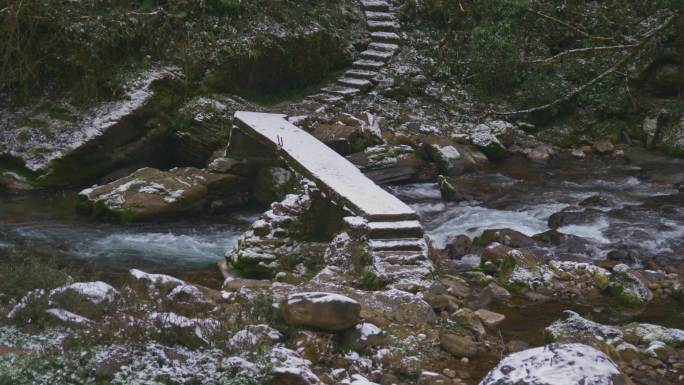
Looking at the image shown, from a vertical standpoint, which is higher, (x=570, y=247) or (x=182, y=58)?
(x=182, y=58)

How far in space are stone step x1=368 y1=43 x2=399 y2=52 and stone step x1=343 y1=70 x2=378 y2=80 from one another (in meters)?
0.81

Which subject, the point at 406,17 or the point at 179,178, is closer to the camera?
the point at 179,178

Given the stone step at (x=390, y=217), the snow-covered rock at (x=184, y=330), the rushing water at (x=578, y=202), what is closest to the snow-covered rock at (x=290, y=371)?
the snow-covered rock at (x=184, y=330)

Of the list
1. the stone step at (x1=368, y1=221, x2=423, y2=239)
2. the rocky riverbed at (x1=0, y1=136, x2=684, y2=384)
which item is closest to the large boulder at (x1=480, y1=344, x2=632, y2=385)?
the rocky riverbed at (x1=0, y1=136, x2=684, y2=384)

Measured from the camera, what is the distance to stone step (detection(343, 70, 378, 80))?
43.7 feet

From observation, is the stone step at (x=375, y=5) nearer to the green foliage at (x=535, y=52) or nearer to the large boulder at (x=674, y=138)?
the green foliage at (x=535, y=52)

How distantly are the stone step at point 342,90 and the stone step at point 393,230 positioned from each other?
6381mm

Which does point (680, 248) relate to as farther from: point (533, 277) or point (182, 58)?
point (182, 58)

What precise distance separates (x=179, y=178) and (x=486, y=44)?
22.4ft

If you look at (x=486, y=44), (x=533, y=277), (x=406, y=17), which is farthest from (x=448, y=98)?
(x=533, y=277)

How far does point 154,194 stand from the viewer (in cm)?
908

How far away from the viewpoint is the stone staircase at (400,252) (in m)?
6.17

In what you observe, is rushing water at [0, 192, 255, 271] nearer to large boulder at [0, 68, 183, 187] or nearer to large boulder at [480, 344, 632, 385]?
large boulder at [0, 68, 183, 187]

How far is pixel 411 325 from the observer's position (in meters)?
5.48
